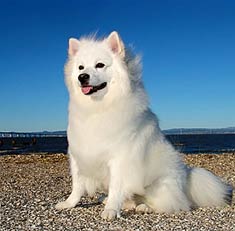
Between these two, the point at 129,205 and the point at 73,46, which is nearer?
the point at 73,46

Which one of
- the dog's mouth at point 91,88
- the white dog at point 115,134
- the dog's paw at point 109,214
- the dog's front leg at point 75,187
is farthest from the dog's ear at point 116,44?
the dog's paw at point 109,214

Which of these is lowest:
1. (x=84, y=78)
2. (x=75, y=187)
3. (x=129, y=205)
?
(x=129, y=205)

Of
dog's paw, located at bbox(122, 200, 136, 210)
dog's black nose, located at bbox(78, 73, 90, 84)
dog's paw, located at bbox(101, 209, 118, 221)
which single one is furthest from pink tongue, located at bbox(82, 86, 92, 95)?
dog's paw, located at bbox(122, 200, 136, 210)

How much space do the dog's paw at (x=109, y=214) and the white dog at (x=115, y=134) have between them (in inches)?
0.6

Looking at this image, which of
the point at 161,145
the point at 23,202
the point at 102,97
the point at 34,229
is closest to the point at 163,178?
the point at 161,145

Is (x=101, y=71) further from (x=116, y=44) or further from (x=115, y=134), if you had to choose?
(x=115, y=134)

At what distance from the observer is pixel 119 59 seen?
650 centimetres

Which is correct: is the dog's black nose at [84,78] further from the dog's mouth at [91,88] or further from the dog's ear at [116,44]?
the dog's ear at [116,44]

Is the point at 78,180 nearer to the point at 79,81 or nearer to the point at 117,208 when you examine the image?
the point at 117,208

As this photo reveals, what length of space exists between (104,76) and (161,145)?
4.56 feet

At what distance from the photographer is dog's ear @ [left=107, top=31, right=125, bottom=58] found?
21.3 ft

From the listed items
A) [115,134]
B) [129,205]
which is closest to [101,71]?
[115,134]

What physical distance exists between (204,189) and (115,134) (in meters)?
1.95

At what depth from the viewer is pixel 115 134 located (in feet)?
20.9
